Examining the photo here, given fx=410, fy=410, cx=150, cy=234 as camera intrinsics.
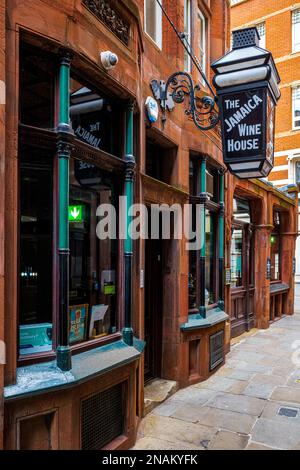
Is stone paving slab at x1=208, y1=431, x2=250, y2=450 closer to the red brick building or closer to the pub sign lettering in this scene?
the red brick building

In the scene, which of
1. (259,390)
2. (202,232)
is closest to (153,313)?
(202,232)

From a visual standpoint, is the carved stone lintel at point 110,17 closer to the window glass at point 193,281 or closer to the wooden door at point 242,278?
the window glass at point 193,281

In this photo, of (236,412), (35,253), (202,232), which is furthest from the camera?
(202,232)

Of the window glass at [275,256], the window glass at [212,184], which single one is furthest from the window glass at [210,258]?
the window glass at [275,256]

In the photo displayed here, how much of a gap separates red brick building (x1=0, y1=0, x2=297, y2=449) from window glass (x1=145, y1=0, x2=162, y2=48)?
0.10 ft

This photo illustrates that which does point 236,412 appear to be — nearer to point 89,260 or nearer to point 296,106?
Result: point 89,260

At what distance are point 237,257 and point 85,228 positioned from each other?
747cm

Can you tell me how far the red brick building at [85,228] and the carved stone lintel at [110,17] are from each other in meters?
0.02

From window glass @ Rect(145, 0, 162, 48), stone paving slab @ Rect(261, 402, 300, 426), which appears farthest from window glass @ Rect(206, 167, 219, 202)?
stone paving slab @ Rect(261, 402, 300, 426)

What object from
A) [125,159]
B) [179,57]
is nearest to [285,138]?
[179,57]

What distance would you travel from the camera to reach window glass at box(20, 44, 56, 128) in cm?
351

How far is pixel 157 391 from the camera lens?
19.4 feet

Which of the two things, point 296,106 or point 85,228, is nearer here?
point 85,228

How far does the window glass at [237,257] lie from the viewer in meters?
10.8
